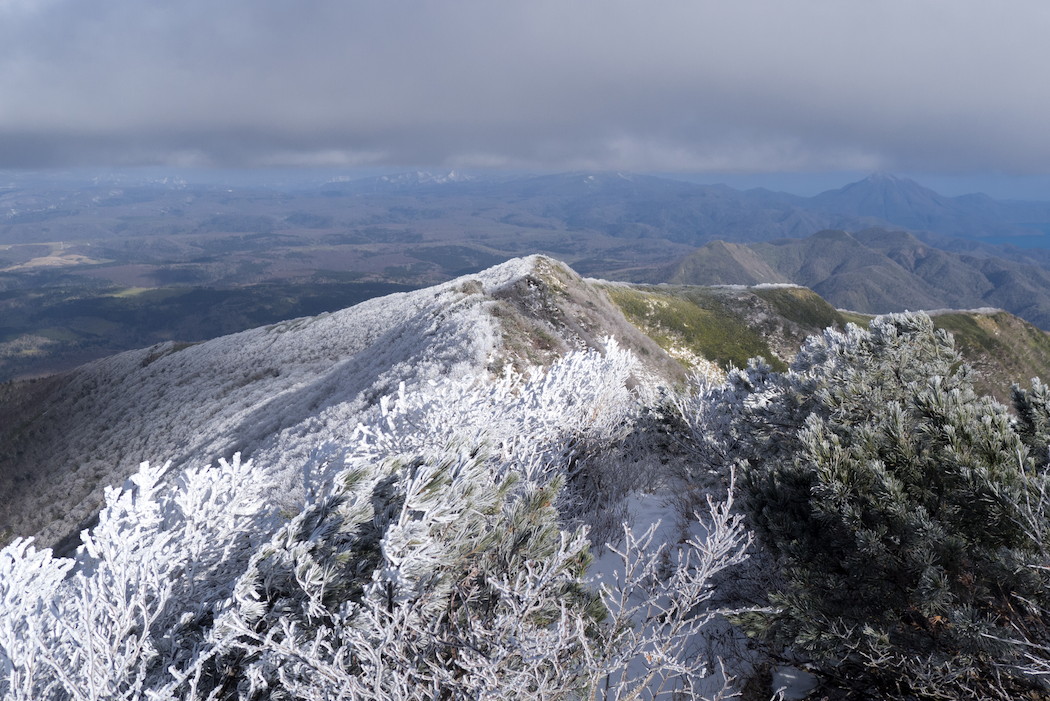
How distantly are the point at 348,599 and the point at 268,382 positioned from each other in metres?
43.7

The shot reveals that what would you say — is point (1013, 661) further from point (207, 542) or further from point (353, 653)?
point (207, 542)

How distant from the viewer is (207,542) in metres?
7.16

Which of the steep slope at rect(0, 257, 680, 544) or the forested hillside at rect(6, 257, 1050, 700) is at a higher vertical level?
the forested hillside at rect(6, 257, 1050, 700)

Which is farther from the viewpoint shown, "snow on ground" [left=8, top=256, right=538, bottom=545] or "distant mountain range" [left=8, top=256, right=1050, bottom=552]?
"snow on ground" [left=8, top=256, right=538, bottom=545]

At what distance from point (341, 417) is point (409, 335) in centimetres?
1172

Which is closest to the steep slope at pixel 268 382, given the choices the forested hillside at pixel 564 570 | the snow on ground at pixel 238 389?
the snow on ground at pixel 238 389

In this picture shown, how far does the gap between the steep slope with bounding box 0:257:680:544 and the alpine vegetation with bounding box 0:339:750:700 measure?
1162cm

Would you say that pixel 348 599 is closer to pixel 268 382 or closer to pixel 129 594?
pixel 129 594

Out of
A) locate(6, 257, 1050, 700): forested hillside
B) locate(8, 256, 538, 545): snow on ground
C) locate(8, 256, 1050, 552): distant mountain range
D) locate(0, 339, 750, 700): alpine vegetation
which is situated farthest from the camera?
locate(8, 256, 538, 545): snow on ground

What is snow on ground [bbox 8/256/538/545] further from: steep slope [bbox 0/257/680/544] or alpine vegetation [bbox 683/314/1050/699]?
alpine vegetation [bbox 683/314/1050/699]

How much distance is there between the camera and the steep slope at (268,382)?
1100 inches

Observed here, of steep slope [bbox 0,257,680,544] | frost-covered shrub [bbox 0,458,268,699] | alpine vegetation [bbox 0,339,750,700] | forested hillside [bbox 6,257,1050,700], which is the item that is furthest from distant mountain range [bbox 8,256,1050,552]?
forested hillside [bbox 6,257,1050,700]

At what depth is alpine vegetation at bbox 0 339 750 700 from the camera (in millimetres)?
5191

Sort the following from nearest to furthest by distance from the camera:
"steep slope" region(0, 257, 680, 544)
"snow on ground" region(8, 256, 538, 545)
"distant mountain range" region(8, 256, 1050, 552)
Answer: "steep slope" region(0, 257, 680, 544)
"distant mountain range" region(8, 256, 1050, 552)
"snow on ground" region(8, 256, 538, 545)
